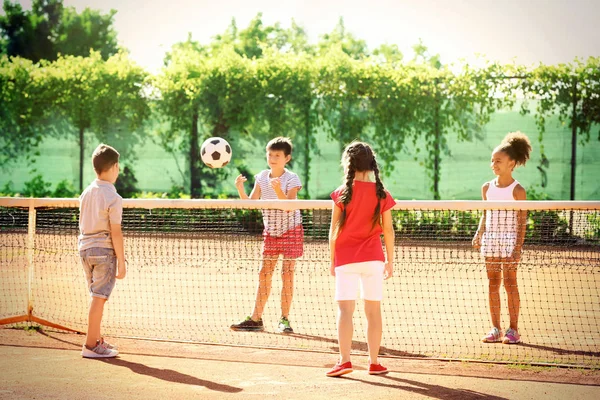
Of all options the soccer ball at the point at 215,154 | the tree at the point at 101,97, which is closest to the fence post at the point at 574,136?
the tree at the point at 101,97

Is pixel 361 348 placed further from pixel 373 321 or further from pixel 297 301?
pixel 297 301

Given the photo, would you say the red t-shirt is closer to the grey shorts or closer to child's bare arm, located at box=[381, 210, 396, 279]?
child's bare arm, located at box=[381, 210, 396, 279]

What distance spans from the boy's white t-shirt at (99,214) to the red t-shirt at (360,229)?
190 cm

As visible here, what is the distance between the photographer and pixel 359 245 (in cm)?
630

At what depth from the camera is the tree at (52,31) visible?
5556 centimetres

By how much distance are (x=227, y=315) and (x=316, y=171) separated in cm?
1161

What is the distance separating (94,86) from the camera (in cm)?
2259

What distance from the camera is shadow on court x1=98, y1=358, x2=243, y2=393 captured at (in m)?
6.05

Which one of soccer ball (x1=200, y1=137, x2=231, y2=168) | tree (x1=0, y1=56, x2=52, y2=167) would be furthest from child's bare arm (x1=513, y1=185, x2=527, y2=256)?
tree (x1=0, y1=56, x2=52, y2=167)

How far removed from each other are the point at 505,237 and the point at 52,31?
175ft

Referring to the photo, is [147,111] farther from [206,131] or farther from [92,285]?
[92,285]

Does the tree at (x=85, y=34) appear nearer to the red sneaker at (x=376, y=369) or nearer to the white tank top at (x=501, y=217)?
the white tank top at (x=501, y=217)

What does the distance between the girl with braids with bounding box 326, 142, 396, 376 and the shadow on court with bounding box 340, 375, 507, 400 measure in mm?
289

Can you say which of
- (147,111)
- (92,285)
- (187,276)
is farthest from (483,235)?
(147,111)
